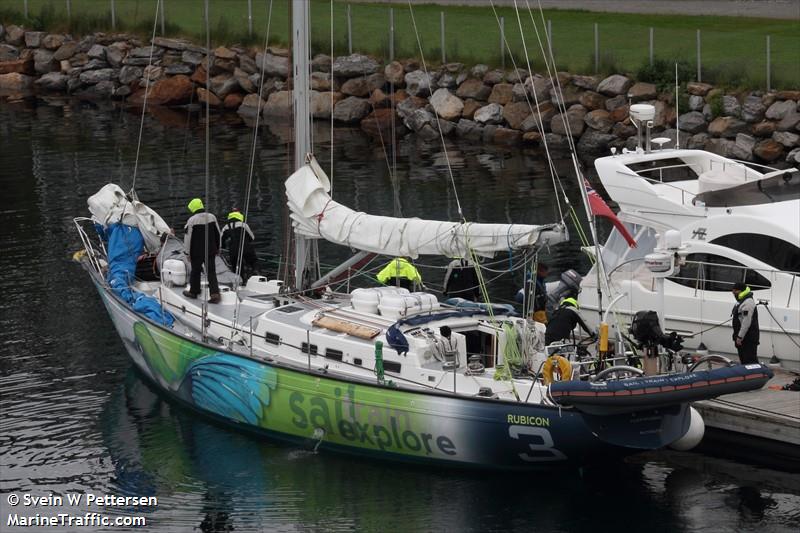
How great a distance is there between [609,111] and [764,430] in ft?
85.5

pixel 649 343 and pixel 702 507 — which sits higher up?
pixel 649 343

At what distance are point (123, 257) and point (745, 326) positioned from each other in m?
10.8

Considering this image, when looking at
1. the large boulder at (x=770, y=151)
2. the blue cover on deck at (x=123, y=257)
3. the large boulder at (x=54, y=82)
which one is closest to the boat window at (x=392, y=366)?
the blue cover on deck at (x=123, y=257)

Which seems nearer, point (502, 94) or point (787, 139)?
point (787, 139)

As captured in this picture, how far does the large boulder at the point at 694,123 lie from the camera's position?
1752 inches

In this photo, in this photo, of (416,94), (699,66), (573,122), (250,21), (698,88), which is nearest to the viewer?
(698,88)

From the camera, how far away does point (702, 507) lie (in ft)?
66.9

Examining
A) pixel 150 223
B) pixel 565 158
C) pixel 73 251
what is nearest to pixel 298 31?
pixel 150 223

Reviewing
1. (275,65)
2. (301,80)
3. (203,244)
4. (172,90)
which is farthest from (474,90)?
(301,80)

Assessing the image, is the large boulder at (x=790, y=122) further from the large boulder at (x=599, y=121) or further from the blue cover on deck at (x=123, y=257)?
the blue cover on deck at (x=123, y=257)

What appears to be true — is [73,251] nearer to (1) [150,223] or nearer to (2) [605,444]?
(1) [150,223]

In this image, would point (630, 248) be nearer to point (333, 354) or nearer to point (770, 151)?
point (333, 354)

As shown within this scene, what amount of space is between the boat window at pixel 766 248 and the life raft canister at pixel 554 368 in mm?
5071

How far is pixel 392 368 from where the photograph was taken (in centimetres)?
2155
